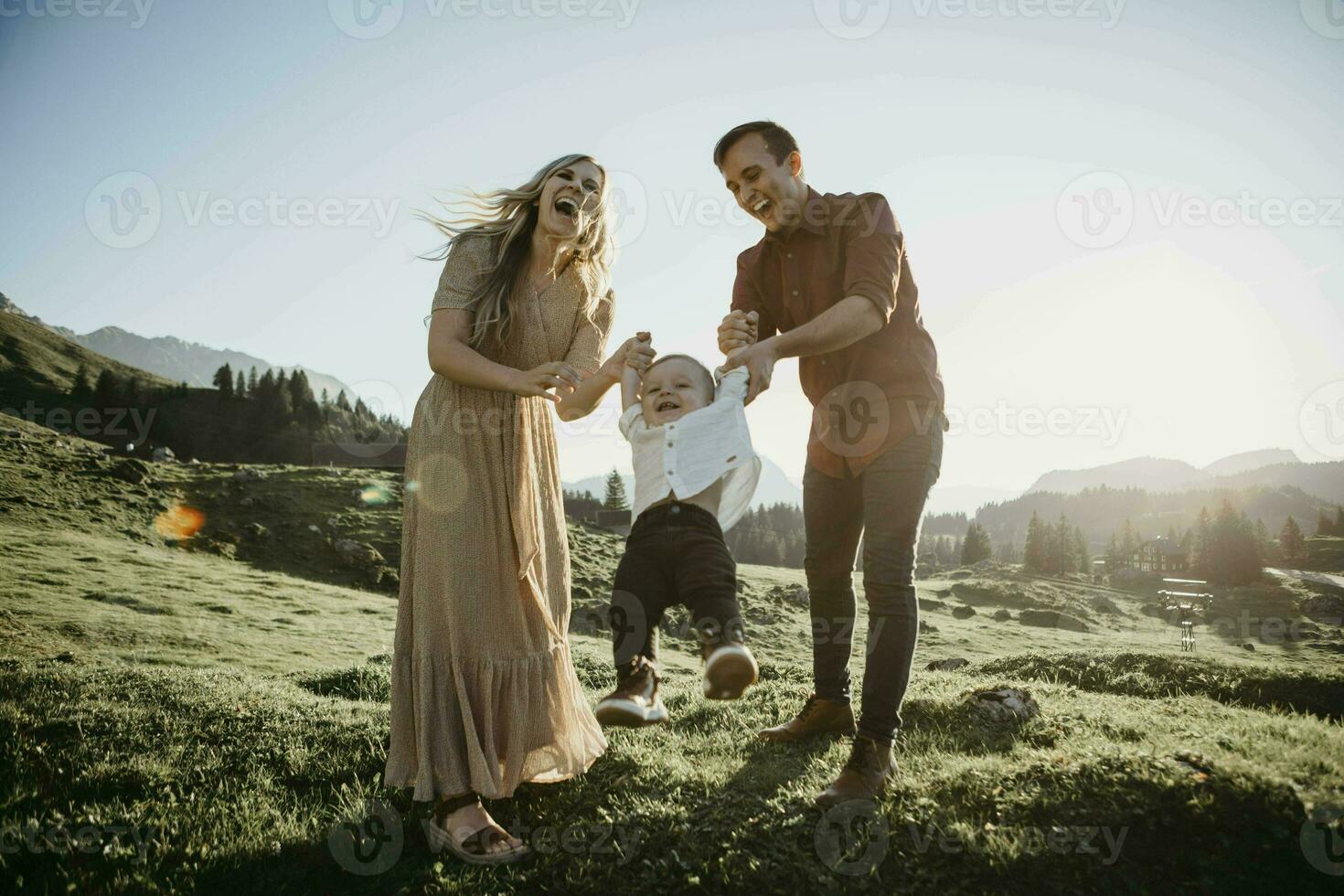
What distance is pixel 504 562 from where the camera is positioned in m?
4.19

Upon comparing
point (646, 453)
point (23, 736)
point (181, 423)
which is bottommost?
point (23, 736)

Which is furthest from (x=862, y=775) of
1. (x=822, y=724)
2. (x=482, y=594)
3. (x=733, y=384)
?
(x=482, y=594)

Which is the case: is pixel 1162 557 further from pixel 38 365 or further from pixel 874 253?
pixel 38 365

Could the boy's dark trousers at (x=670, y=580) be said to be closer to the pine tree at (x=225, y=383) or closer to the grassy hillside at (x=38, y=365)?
the pine tree at (x=225, y=383)

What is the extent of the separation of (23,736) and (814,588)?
6.59 metres

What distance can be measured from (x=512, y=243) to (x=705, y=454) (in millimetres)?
2124

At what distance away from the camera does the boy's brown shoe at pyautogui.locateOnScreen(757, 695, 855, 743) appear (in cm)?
512

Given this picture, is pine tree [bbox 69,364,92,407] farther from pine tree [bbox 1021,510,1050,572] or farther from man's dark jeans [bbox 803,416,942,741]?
pine tree [bbox 1021,510,1050,572]

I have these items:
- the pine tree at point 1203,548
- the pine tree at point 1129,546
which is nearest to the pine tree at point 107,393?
the pine tree at point 1203,548

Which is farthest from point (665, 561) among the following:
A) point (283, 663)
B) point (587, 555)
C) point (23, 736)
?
point (587, 555)

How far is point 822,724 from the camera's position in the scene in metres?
5.14

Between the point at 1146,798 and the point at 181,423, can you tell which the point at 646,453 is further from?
the point at 181,423

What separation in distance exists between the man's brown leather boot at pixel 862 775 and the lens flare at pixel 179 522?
1875 inches

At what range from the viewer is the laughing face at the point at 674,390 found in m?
3.97
